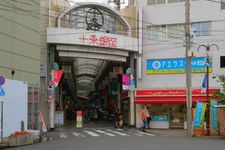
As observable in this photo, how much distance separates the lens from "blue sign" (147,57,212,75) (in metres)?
37.2

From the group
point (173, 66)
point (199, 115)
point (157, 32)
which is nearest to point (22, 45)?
point (199, 115)

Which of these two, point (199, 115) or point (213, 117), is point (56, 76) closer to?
point (199, 115)

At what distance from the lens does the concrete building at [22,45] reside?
80.8 feet

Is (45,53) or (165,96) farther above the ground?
(45,53)

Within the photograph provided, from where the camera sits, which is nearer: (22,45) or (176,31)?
(22,45)

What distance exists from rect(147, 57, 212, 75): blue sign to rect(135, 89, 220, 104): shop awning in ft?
5.59

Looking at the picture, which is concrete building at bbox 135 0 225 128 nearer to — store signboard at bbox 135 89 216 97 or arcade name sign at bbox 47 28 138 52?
store signboard at bbox 135 89 216 97

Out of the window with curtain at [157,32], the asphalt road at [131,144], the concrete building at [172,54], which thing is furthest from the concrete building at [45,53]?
the asphalt road at [131,144]

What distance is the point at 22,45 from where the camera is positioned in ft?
88.0

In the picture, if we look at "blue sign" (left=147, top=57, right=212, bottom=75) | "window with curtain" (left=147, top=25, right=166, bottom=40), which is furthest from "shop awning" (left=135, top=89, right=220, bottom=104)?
"window with curtain" (left=147, top=25, right=166, bottom=40)

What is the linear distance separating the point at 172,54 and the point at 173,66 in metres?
1.05

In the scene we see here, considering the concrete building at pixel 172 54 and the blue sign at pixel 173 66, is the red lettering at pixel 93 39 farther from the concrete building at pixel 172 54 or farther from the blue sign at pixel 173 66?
the blue sign at pixel 173 66

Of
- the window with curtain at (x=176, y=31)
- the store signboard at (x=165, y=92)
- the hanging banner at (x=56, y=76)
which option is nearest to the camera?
the hanging banner at (x=56, y=76)

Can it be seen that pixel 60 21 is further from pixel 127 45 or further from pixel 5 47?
pixel 5 47
